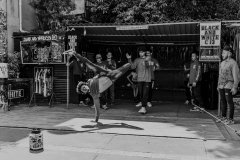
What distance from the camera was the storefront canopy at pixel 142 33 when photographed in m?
8.23

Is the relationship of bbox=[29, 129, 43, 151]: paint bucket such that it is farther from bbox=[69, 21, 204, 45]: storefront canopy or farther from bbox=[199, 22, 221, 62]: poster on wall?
bbox=[199, 22, 221, 62]: poster on wall

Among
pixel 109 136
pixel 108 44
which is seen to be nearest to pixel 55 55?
pixel 108 44

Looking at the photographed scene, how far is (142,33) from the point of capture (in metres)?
9.48

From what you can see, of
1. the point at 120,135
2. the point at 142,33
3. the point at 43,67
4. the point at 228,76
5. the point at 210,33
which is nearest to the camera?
the point at 120,135

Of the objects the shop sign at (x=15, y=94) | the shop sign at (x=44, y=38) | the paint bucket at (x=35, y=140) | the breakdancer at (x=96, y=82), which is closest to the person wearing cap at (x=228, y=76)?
the breakdancer at (x=96, y=82)

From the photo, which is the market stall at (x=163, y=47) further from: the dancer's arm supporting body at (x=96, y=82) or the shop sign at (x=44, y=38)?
the dancer's arm supporting body at (x=96, y=82)

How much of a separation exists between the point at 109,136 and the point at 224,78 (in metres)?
3.38

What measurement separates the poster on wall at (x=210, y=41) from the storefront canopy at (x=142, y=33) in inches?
12.7

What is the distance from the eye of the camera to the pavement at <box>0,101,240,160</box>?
4771mm

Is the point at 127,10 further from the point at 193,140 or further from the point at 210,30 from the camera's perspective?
the point at 193,140

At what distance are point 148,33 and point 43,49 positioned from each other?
396 cm

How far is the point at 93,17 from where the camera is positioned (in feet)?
58.3

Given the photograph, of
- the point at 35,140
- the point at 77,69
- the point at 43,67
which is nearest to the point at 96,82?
the point at 77,69

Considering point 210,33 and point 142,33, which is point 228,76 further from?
point 142,33
